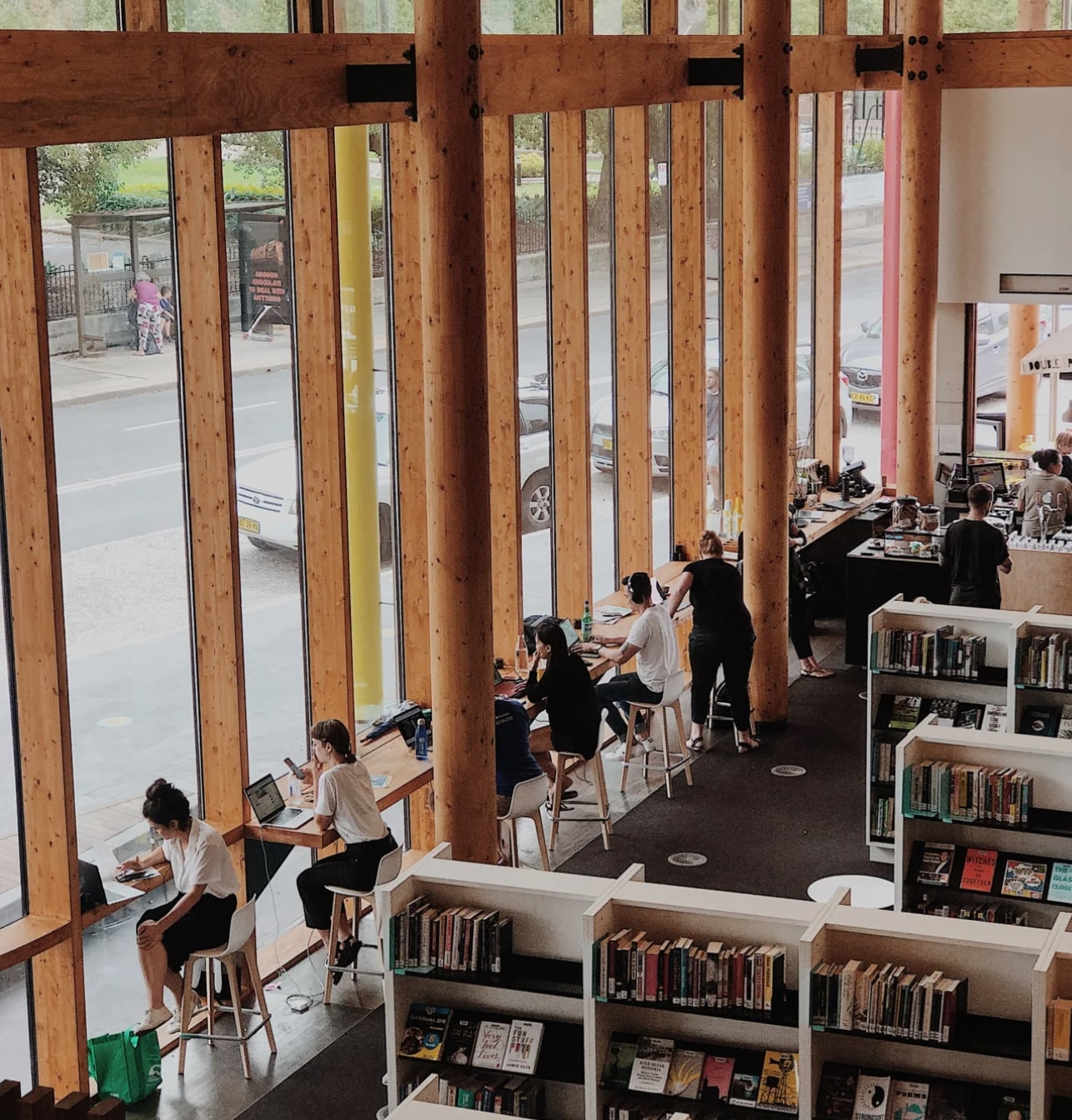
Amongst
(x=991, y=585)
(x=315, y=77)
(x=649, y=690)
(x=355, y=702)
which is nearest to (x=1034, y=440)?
(x=991, y=585)

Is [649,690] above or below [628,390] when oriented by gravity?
below

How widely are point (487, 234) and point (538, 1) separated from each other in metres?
1.45

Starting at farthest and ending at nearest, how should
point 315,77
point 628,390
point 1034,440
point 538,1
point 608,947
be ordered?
point 1034,440 < point 628,390 < point 538,1 < point 315,77 < point 608,947

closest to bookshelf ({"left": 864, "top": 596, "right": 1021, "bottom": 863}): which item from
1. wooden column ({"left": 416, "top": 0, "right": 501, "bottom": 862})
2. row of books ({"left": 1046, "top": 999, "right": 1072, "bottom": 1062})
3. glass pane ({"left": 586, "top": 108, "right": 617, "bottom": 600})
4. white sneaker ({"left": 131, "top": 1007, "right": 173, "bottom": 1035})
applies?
wooden column ({"left": 416, "top": 0, "right": 501, "bottom": 862})

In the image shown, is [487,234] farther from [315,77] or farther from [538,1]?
[315,77]

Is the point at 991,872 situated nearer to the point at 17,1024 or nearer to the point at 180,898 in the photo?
the point at 180,898

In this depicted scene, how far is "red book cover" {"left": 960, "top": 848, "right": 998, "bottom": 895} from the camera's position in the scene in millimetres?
7602

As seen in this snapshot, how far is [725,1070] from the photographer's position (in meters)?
5.82

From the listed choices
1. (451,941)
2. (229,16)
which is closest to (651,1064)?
(451,941)

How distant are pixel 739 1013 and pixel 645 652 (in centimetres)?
448

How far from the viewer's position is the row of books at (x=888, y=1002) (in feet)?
18.0

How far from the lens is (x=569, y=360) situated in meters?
10.5

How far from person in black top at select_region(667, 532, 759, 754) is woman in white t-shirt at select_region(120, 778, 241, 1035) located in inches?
165

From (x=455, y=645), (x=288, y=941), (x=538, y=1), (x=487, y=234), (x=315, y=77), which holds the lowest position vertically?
(x=288, y=941)
